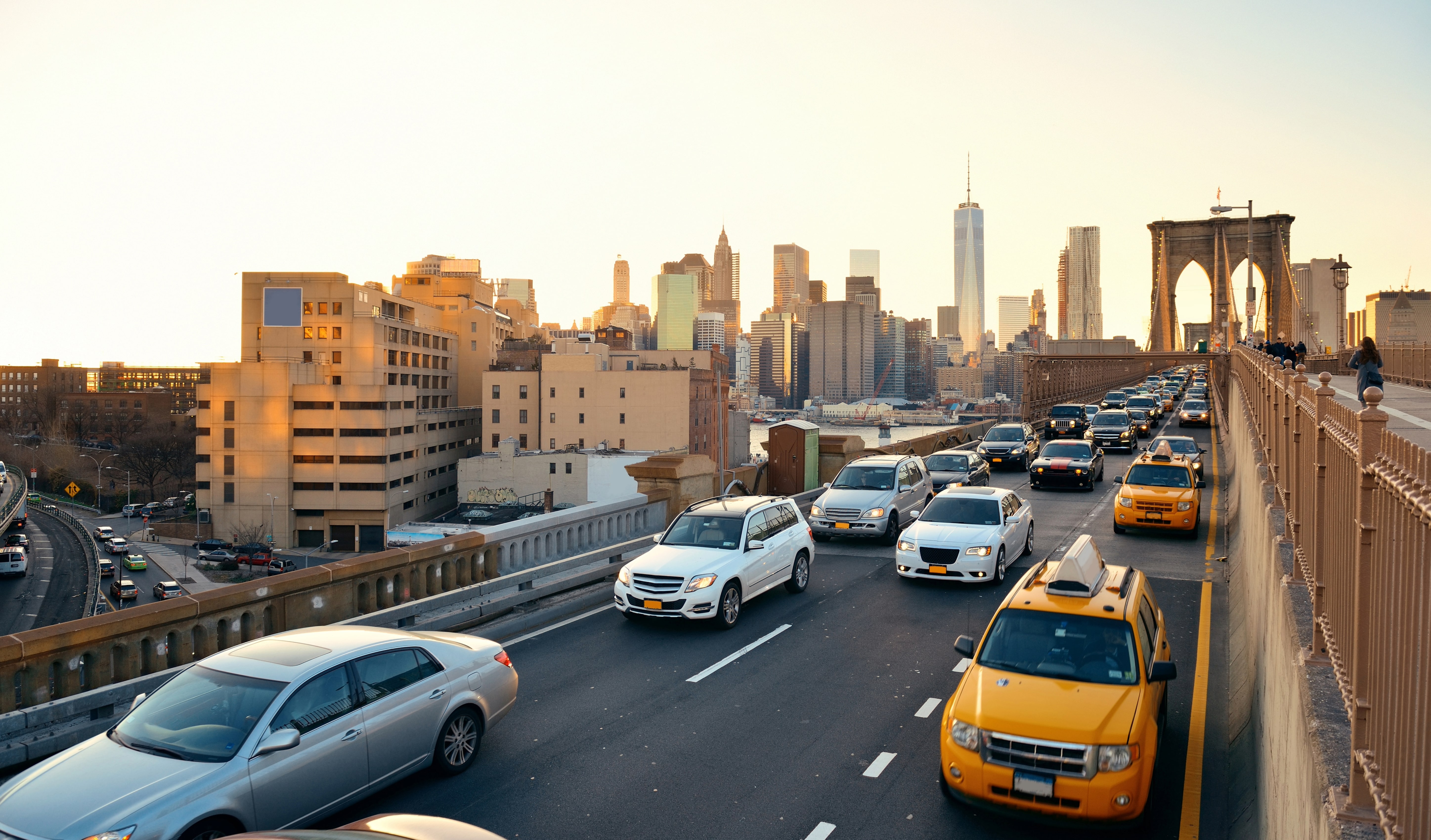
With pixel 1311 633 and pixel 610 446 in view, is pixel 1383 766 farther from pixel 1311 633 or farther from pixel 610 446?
pixel 610 446

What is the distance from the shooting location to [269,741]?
240 inches

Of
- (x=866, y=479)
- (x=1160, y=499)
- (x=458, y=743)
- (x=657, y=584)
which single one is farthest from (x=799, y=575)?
(x=1160, y=499)

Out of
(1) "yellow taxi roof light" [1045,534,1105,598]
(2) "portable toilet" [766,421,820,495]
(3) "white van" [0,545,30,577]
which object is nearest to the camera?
(1) "yellow taxi roof light" [1045,534,1105,598]

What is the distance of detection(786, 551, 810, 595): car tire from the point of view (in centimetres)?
1427

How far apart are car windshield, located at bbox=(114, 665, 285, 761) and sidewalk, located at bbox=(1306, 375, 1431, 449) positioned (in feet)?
22.8

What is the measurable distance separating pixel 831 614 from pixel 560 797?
6.50 m

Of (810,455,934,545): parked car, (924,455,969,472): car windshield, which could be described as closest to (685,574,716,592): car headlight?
(810,455,934,545): parked car

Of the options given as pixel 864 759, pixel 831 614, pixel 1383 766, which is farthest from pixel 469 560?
pixel 1383 766

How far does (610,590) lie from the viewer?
14344mm

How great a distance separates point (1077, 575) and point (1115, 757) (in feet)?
6.71

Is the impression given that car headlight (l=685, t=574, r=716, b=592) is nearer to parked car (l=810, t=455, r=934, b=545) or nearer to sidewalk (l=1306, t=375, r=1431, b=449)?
parked car (l=810, t=455, r=934, b=545)

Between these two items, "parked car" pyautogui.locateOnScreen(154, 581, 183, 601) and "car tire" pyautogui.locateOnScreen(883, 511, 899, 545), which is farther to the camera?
"parked car" pyautogui.locateOnScreen(154, 581, 183, 601)

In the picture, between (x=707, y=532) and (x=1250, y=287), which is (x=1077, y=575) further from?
(x=1250, y=287)

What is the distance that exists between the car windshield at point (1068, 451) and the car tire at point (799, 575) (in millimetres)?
14327
